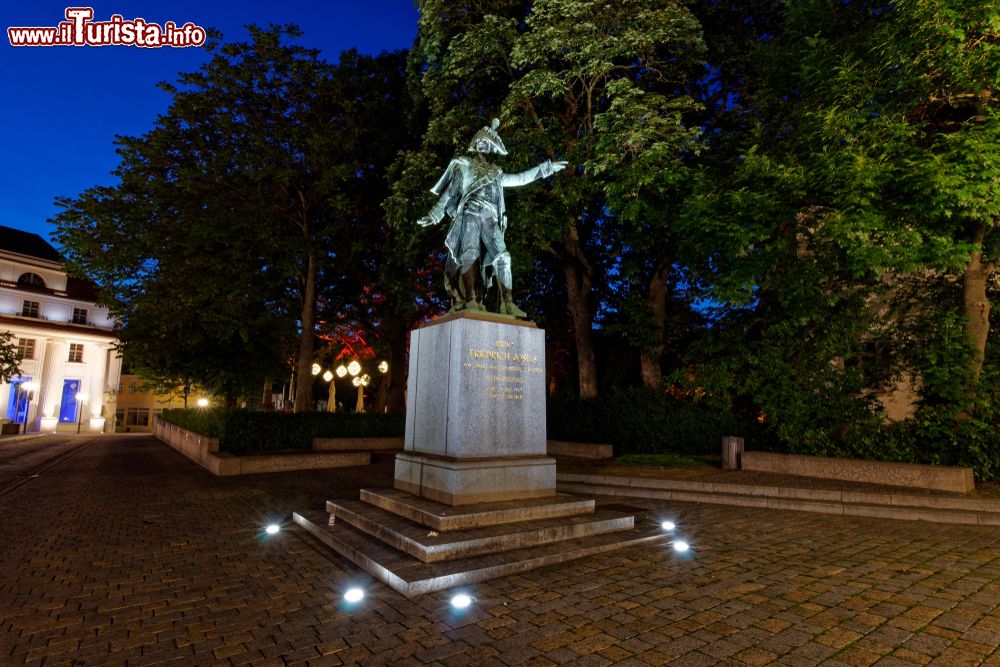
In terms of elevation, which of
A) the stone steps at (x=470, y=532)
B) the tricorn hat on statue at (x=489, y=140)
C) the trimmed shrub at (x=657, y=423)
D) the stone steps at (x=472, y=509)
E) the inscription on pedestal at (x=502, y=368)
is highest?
the tricorn hat on statue at (x=489, y=140)

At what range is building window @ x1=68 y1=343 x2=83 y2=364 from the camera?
50.5 m

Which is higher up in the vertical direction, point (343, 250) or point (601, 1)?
point (601, 1)

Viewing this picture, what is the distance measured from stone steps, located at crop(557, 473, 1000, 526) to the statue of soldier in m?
5.15

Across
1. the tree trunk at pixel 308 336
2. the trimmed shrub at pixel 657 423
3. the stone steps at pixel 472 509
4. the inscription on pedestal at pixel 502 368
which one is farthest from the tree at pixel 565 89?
the stone steps at pixel 472 509

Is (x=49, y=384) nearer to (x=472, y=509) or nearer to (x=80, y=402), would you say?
(x=80, y=402)

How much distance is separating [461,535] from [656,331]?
1289 cm

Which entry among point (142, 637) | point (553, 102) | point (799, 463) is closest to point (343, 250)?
point (553, 102)

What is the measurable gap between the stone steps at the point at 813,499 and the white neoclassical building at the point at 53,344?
51.5 metres

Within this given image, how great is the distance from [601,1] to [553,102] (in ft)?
13.0

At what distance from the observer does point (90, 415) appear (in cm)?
4997

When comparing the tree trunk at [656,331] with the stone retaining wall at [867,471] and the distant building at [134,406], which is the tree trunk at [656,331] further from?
the distant building at [134,406]

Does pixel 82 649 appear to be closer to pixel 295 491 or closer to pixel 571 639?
pixel 571 639

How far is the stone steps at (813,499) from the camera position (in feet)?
26.8

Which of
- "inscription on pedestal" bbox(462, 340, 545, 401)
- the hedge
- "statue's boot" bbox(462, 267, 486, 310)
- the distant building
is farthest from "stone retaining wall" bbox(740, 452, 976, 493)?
the distant building
